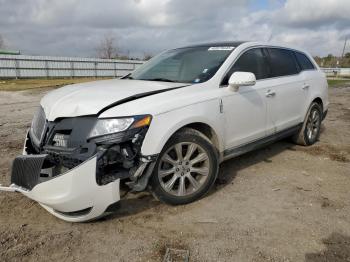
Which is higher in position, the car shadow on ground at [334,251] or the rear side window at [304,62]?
the rear side window at [304,62]

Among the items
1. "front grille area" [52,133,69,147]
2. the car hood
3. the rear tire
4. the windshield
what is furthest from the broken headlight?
the rear tire

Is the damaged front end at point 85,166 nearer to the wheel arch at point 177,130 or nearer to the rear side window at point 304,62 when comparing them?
A: the wheel arch at point 177,130

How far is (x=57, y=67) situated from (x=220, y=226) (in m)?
29.4

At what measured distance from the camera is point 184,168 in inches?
133

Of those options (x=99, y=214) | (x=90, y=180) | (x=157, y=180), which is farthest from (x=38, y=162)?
(x=157, y=180)

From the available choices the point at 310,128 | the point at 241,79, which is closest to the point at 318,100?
the point at 310,128

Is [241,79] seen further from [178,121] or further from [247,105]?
[178,121]

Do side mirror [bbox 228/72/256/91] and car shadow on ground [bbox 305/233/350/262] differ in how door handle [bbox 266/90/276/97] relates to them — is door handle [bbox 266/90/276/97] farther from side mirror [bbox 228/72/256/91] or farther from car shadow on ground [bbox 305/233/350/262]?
car shadow on ground [bbox 305/233/350/262]

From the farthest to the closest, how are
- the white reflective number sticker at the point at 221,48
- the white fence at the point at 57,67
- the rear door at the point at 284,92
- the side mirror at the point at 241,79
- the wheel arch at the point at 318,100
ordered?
the white fence at the point at 57,67
the wheel arch at the point at 318,100
the rear door at the point at 284,92
the white reflective number sticker at the point at 221,48
the side mirror at the point at 241,79

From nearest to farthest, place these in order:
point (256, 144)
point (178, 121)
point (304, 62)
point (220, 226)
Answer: point (220, 226) → point (178, 121) → point (256, 144) → point (304, 62)

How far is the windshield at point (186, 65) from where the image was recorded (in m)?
3.82

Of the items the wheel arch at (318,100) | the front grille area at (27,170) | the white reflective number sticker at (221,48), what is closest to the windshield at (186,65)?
the white reflective number sticker at (221,48)

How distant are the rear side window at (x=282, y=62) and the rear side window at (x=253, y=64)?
20 centimetres

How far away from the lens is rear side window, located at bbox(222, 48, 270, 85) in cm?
397
